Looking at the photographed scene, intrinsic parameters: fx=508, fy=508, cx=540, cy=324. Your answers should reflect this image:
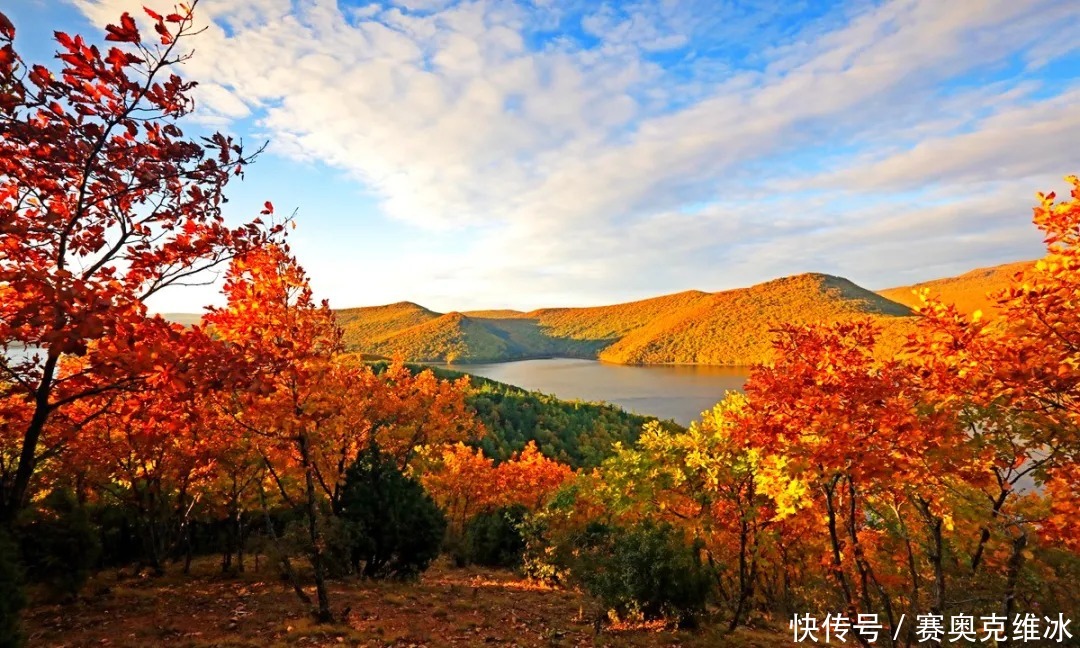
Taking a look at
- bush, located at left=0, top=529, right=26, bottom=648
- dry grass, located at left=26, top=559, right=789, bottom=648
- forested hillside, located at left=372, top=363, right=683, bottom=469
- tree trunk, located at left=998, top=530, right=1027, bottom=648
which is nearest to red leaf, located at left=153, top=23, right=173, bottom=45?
bush, located at left=0, top=529, right=26, bottom=648

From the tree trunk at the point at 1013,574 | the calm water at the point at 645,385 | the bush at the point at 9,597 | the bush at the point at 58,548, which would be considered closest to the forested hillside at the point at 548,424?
the calm water at the point at 645,385

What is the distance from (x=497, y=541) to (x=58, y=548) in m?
18.6

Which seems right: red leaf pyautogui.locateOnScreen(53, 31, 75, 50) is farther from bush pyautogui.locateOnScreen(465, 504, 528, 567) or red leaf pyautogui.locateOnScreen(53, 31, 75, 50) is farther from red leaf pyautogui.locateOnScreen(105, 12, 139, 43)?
bush pyautogui.locateOnScreen(465, 504, 528, 567)

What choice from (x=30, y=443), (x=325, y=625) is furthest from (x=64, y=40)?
(x=325, y=625)

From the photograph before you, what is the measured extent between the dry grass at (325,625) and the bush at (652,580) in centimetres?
45

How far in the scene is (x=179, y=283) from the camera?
627 centimetres

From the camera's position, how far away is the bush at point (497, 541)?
26.7 m

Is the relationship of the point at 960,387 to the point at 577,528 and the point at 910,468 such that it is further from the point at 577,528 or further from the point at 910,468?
the point at 577,528

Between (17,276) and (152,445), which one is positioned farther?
(152,445)

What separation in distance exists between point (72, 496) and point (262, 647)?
924cm

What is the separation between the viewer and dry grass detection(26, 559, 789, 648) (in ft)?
33.9

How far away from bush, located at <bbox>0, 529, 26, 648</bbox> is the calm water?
81.9m

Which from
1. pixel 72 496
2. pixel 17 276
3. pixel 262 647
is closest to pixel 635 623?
pixel 262 647

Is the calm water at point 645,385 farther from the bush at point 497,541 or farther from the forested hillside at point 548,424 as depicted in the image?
the bush at point 497,541
